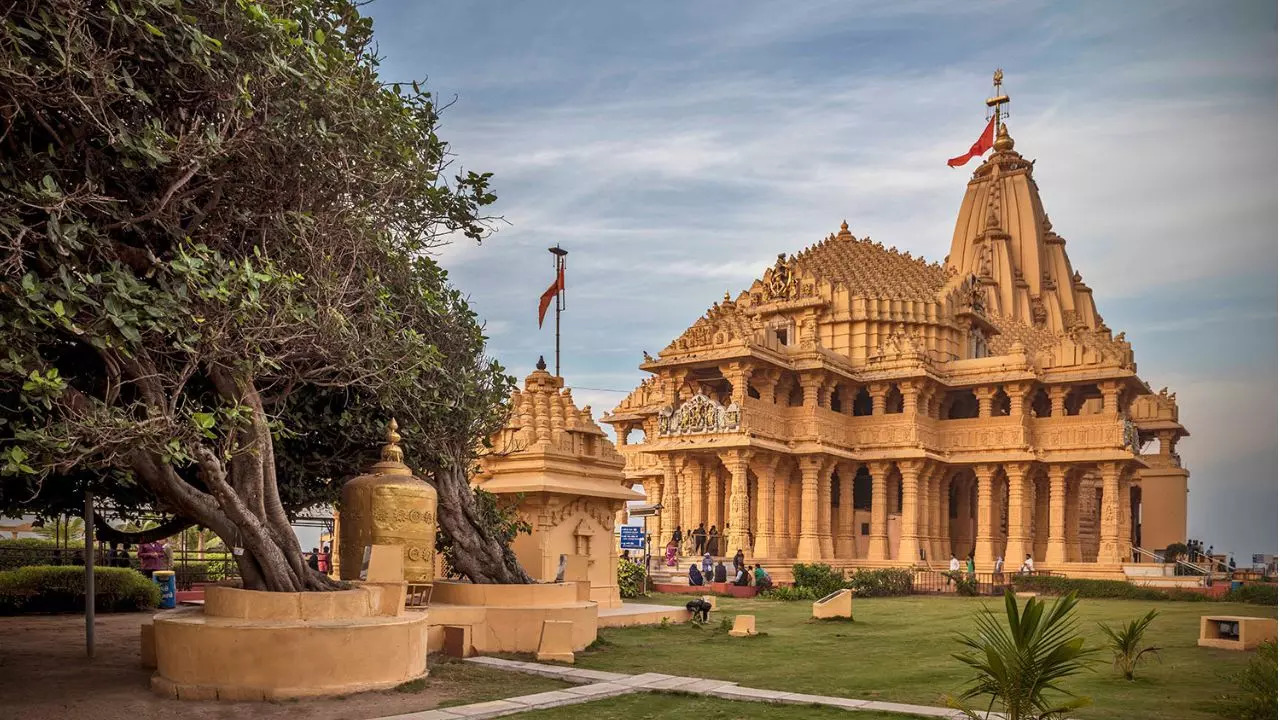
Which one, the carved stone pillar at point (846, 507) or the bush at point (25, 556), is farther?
the carved stone pillar at point (846, 507)

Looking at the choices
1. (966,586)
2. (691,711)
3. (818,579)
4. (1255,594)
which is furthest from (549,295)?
(691,711)

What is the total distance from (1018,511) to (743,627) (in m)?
25.0

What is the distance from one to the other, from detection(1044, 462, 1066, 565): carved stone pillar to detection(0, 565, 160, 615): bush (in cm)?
A: 3101

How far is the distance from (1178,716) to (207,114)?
36.6ft

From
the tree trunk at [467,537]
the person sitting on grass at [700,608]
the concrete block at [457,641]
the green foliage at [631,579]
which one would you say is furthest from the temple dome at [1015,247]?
the concrete block at [457,641]

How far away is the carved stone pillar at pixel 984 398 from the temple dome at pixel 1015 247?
45.8ft

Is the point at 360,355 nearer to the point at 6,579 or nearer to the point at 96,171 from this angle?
the point at 96,171

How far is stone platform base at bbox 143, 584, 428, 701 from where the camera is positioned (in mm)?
10961

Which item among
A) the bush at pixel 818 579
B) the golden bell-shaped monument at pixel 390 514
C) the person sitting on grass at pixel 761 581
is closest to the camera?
the golden bell-shaped monument at pixel 390 514

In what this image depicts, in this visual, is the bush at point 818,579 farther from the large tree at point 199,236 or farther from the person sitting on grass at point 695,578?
the large tree at point 199,236

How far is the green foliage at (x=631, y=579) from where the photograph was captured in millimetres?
28375

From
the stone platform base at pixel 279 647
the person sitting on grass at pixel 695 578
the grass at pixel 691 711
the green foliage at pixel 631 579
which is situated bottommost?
the person sitting on grass at pixel 695 578

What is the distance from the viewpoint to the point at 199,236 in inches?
461

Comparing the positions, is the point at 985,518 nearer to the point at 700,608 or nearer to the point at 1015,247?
the point at 1015,247
